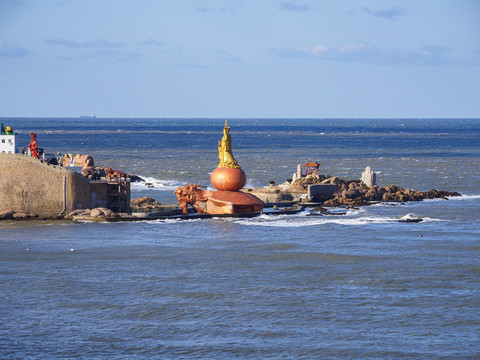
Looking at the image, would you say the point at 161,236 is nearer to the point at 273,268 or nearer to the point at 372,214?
the point at 273,268

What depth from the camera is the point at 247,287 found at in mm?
37625

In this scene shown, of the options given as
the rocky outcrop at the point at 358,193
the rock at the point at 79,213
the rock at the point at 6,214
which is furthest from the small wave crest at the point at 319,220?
the rock at the point at 6,214

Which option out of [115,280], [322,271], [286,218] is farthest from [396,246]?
[115,280]

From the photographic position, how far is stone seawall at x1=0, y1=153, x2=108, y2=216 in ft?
187

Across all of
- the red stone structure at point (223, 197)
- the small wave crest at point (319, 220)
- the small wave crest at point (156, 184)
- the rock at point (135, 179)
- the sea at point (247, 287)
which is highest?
the red stone structure at point (223, 197)

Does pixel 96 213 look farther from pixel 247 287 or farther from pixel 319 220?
pixel 247 287

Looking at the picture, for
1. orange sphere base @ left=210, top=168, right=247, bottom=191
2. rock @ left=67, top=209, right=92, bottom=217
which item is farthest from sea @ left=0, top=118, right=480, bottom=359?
orange sphere base @ left=210, top=168, right=247, bottom=191

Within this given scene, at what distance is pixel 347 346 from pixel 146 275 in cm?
1392

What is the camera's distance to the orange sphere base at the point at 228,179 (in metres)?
60.1

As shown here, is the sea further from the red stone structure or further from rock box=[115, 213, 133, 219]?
the red stone structure

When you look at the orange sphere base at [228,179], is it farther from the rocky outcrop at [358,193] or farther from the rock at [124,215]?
the rocky outcrop at [358,193]

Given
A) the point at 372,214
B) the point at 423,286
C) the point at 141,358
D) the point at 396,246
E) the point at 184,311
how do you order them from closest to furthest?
the point at 141,358
the point at 184,311
the point at 423,286
the point at 396,246
the point at 372,214

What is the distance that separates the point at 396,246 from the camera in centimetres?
4847

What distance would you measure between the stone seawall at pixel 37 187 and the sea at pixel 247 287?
142 centimetres
